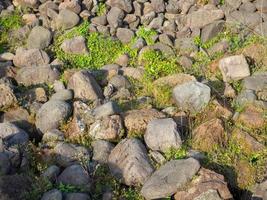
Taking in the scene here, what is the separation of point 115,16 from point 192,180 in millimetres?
4707

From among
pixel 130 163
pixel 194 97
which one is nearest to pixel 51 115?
pixel 130 163

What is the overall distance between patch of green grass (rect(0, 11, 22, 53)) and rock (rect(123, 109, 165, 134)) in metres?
3.45

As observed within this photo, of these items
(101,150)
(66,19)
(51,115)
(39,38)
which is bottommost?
(101,150)

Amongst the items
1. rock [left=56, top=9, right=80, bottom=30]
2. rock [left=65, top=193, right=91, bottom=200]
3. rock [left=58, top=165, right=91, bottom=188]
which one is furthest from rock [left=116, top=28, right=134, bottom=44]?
rock [left=65, top=193, right=91, bottom=200]

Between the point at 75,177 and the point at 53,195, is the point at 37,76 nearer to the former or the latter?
the point at 75,177

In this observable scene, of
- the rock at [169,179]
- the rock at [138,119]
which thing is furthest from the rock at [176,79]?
the rock at [169,179]

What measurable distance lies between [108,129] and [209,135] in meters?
1.27

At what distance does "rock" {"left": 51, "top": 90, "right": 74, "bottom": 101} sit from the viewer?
25.2 feet

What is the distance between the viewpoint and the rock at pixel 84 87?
302 inches

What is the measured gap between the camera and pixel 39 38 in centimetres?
936

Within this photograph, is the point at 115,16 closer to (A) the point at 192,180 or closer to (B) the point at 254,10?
(B) the point at 254,10

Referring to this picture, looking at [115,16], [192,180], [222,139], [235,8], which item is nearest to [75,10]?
[115,16]

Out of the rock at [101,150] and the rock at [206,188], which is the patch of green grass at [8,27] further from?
the rock at [206,188]

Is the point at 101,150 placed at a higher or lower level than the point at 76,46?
lower
